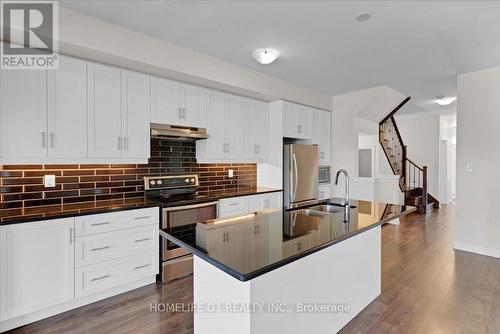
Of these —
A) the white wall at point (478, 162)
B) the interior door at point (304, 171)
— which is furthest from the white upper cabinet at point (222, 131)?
the white wall at point (478, 162)

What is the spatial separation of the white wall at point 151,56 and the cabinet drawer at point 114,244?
67.6 inches

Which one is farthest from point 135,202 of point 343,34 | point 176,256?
point 343,34

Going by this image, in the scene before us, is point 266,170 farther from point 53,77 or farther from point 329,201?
point 53,77

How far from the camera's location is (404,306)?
7.85ft

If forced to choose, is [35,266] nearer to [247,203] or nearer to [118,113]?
[118,113]

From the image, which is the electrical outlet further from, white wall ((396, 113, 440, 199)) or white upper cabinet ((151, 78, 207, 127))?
white wall ((396, 113, 440, 199))

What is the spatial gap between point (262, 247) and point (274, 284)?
0.22 meters

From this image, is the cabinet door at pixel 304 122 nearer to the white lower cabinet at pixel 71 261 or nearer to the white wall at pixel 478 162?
the white wall at pixel 478 162

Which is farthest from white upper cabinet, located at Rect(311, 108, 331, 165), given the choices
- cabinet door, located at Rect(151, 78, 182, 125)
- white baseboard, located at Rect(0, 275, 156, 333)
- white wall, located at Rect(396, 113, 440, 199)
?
white wall, located at Rect(396, 113, 440, 199)

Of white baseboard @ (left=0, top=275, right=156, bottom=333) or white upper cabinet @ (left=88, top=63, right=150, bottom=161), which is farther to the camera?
white upper cabinet @ (left=88, top=63, right=150, bottom=161)

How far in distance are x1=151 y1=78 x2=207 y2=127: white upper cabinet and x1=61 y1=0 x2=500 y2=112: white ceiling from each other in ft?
1.66

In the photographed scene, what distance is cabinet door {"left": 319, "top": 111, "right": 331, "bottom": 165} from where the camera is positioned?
16.2 ft

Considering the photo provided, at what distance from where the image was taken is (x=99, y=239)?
2.42 m

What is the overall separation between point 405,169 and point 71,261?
7808 mm
